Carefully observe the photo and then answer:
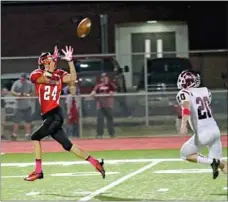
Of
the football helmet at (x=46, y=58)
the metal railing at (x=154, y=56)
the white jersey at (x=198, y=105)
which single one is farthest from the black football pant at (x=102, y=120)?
the football helmet at (x=46, y=58)

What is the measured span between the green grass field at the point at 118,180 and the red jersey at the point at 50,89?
1431 mm

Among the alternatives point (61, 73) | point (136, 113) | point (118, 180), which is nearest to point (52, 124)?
point (61, 73)

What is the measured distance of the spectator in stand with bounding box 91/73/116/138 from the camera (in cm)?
1329

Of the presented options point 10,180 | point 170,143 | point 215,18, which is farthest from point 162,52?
point 215,18

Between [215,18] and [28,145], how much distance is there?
9.92 meters

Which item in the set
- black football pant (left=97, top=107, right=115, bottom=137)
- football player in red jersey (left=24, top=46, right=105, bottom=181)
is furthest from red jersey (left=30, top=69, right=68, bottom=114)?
black football pant (left=97, top=107, right=115, bottom=137)

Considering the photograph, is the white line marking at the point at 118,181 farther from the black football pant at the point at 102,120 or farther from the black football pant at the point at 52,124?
the black football pant at the point at 102,120

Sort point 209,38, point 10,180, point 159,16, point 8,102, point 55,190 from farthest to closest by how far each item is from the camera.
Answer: point 209,38 → point 159,16 → point 8,102 → point 10,180 → point 55,190

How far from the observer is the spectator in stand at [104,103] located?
13.3 meters

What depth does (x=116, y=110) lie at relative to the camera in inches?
608

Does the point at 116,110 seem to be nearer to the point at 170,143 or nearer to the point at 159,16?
the point at 170,143

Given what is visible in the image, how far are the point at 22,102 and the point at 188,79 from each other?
8.29 metres

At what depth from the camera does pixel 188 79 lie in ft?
20.9

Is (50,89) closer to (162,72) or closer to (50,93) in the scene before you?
(50,93)
